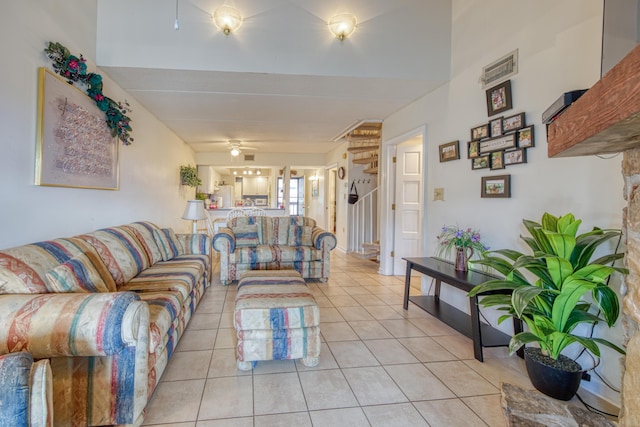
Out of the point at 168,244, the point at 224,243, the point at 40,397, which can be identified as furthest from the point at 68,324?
the point at 224,243

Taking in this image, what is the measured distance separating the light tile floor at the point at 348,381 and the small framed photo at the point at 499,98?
192 centimetres

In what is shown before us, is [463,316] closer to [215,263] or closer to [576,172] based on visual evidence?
[576,172]

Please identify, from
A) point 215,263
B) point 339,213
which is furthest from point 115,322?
point 339,213

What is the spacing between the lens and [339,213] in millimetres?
6922

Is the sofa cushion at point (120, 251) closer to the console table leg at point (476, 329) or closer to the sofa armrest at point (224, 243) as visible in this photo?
the sofa armrest at point (224, 243)

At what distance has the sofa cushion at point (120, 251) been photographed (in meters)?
2.21

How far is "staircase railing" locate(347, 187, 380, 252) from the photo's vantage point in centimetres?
618

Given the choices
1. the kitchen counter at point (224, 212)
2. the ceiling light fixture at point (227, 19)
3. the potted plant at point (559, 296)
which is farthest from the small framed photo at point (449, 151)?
the kitchen counter at point (224, 212)

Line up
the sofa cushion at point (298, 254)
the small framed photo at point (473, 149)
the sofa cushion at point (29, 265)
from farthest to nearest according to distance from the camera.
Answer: the sofa cushion at point (298, 254) → the small framed photo at point (473, 149) → the sofa cushion at point (29, 265)

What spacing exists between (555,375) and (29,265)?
286 centimetres

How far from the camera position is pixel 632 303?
887mm

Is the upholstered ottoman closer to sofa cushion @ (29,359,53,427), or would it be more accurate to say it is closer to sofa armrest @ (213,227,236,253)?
sofa cushion @ (29,359,53,427)

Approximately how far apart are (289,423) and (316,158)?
22.6 feet

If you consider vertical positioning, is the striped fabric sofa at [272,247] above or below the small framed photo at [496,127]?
below
